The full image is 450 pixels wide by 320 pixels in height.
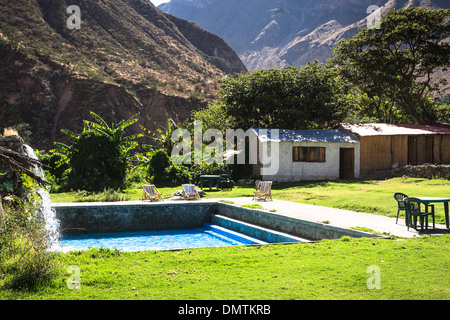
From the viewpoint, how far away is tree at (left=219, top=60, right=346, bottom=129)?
2967 cm

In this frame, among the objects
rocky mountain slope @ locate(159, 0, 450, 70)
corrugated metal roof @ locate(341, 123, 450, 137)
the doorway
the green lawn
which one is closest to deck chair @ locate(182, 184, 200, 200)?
the green lawn

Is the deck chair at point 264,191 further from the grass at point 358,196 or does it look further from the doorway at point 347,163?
the doorway at point 347,163

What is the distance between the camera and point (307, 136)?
26016mm

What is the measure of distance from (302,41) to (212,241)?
150 m

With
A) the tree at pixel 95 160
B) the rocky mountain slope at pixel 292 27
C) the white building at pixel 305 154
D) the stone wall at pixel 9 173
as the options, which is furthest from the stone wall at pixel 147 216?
the rocky mountain slope at pixel 292 27

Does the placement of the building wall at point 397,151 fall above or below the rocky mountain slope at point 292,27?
below

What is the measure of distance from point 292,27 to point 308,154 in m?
168

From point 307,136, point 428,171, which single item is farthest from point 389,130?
point 307,136

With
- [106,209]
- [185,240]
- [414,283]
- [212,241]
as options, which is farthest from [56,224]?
[414,283]

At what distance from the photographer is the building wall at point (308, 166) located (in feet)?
82.6

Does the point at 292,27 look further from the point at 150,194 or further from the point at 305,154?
the point at 150,194

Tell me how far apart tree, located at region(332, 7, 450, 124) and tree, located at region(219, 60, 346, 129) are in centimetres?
566

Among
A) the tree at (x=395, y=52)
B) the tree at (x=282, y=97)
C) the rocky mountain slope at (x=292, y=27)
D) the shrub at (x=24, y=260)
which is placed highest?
the rocky mountain slope at (x=292, y=27)

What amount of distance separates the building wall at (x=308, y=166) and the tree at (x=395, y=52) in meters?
11.8
